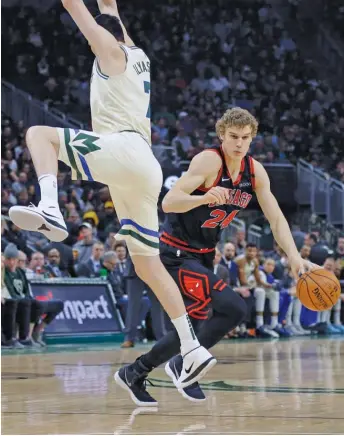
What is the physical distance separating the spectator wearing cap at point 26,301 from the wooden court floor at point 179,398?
2.11 metres

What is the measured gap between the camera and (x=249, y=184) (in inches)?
269

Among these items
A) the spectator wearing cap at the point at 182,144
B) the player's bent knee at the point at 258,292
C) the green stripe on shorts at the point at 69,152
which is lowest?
the player's bent knee at the point at 258,292

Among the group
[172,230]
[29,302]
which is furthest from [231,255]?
[172,230]

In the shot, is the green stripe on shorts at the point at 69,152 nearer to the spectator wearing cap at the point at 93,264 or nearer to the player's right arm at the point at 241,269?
the spectator wearing cap at the point at 93,264

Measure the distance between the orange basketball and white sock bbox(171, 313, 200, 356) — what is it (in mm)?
937

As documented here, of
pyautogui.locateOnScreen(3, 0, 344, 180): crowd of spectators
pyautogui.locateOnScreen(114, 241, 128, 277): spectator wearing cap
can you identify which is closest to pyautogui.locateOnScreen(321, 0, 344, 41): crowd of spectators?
pyautogui.locateOnScreen(3, 0, 344, 180): crowd of spectators

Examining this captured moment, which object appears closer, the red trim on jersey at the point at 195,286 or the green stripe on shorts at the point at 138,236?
the green stripe on shorts at the point at 138,236

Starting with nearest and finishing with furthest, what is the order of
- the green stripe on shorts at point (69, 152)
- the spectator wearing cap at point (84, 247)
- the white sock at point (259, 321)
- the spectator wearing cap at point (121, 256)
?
the green stripe on shorts at point (69, 152), the spectator wearing cap at point (121, 256), the spectator wearing cap at point (84, 247), the white sock at point (259, 321)

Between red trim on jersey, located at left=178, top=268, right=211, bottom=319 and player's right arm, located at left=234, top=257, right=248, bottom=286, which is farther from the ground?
red trim on jersey, located at left=178, top=268, right=211, bottom=319

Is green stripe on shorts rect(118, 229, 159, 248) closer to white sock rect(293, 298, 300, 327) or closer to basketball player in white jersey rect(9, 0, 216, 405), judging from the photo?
basketball player in white jersey rect(9, 0, 216, 405)

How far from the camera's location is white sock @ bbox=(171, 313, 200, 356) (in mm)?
6289

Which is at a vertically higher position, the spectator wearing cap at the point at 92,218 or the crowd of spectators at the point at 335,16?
the crowd of spectators at the point at 335,16

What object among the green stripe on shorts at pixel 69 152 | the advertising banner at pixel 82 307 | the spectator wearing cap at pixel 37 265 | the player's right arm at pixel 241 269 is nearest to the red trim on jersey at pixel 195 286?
the green stripe on shorts at pixel 69 152

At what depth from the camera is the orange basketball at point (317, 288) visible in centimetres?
673
